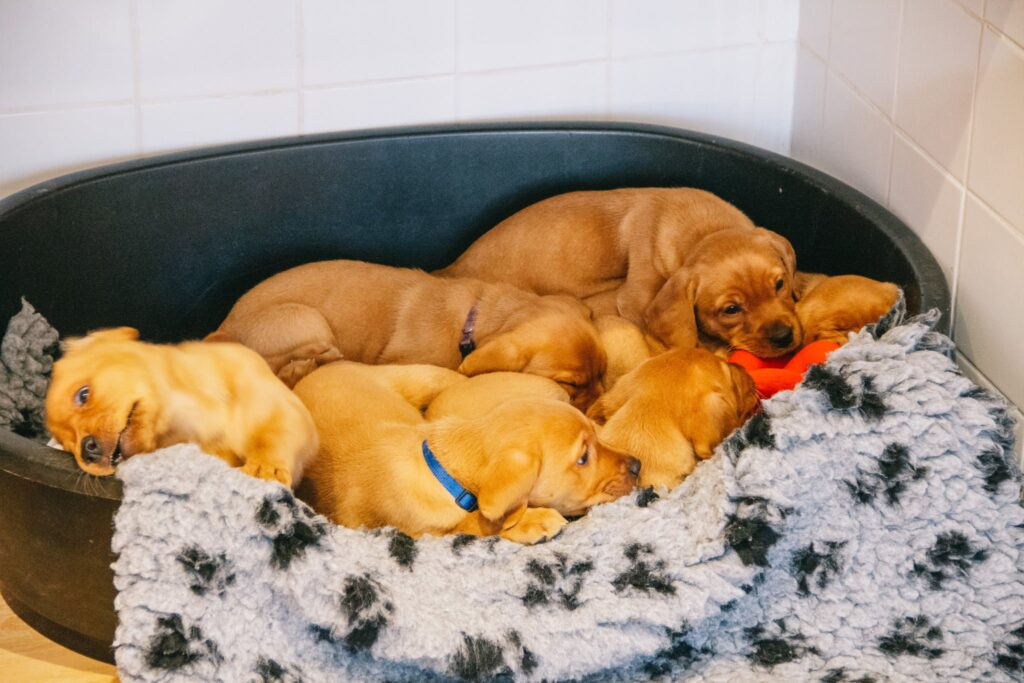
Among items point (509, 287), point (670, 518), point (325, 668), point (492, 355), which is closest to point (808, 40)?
point (509, 287)

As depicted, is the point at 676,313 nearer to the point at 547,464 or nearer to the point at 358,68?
the point at 547,464

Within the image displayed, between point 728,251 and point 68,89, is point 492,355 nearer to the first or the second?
point 728,251

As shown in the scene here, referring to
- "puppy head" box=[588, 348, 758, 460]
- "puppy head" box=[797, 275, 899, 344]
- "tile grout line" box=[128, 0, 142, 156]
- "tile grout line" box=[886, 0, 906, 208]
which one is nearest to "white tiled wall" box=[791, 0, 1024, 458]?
"tile grout line" box=[886, 0, 906, 208]

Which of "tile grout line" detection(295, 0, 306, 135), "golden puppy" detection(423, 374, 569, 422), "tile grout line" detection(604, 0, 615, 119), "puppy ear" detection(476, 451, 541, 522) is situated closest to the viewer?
"puppy ear" detection(476, 451, 541, 522)

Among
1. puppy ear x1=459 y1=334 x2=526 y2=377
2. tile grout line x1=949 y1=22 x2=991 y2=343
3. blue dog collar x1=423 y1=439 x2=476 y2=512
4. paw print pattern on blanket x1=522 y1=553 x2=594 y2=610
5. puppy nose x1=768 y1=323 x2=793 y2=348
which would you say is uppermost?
tile grout line x1=949 y1=22 x2=991 y2=343

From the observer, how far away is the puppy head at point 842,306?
6.86 feet

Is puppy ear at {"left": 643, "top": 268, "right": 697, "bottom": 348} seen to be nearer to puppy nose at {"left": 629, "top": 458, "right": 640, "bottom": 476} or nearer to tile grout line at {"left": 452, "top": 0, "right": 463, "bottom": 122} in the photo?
puppy nose at {"left": 629, "top": 458, "right": 640, "bottom": 476}

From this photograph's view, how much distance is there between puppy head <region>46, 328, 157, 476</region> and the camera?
1.67 m

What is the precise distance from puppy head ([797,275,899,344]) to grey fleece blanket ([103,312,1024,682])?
0.86ft

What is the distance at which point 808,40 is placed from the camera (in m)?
2.75

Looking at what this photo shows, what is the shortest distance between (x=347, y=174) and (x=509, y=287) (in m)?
0.45

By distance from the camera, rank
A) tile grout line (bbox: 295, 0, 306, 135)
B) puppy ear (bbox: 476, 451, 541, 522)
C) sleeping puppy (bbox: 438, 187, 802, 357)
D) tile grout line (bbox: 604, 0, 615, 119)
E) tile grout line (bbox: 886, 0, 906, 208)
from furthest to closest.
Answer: tile grout line (bbox: 604, 0, 615, 119), tile grout line (bbox: 295, 0, 306, 135), sleeping puppy (bbox: 438, 187, 802, 357), tile grout line (bbox: 886, 0, 906, 208), puppy ear (bbox: 476, 451, 541, 522)

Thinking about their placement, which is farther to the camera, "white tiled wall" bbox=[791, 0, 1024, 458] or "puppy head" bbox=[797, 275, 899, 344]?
"puppy head" bbox=[797, 275, 899, 344]

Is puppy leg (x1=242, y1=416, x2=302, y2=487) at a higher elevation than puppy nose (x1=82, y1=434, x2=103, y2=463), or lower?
lower
